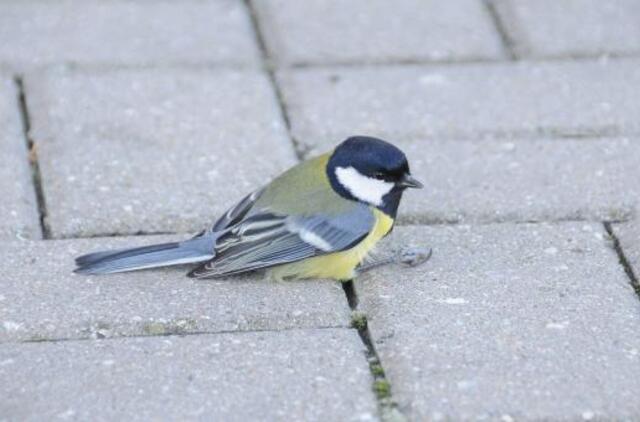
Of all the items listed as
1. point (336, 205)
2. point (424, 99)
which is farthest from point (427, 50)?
point (336, 205)

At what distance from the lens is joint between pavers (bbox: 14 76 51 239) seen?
3602 millimetres

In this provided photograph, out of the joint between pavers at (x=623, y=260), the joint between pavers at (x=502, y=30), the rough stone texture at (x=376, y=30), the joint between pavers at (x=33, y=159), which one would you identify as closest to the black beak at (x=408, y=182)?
the joint between pavers at (x=623, y=260)

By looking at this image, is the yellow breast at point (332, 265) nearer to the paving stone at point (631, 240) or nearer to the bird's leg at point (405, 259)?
the bird's leg at point (405, 259)

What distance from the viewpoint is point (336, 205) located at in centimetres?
343

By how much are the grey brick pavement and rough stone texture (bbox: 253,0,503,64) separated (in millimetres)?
12

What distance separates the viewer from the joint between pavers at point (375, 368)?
9.07 ft

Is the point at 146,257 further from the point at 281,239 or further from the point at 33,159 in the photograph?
the point at 33,159

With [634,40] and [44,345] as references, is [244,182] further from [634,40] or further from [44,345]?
[634,40]

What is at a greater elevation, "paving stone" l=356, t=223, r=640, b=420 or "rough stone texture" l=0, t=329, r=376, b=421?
"paving stone" l=356, t=223, r=640, b=420

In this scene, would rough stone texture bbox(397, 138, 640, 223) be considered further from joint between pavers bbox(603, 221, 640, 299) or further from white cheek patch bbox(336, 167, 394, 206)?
white cheek patch bbox(336, 167, 394, 206)

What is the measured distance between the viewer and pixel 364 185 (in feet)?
11.2

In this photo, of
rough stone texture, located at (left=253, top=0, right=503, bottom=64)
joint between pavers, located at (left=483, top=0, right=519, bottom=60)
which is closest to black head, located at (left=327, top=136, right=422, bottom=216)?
rough stone texture, located at (left=253, top=0, right=503, bottom=64)

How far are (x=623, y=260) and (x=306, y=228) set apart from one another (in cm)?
86

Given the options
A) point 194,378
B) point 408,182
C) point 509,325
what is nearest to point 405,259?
point 408,182
